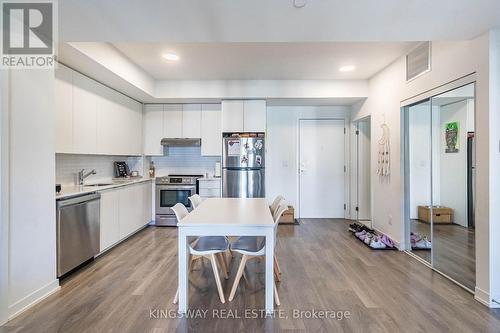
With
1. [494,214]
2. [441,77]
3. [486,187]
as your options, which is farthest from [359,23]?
[494,214]

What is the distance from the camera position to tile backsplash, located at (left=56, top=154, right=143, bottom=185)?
334cm

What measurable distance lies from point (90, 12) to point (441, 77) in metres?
3.34

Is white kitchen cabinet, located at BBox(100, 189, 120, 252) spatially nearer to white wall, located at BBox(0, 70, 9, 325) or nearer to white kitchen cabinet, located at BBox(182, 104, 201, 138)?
white wall, located at BBox(0, 70, 9, 325)

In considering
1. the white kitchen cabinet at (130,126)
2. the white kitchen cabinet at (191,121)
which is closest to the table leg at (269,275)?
the white kitchen cabinet at (130,126)

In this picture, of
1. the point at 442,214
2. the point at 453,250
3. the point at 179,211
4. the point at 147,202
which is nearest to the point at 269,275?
the point at 179,211

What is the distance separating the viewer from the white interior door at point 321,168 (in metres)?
5.42

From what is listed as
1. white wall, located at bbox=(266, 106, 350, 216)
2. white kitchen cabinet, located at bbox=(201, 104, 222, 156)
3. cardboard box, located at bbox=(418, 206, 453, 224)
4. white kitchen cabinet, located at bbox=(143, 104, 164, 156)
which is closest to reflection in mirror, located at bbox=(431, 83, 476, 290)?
cardboard box, located at bbox=(418, 206, 453, 224)

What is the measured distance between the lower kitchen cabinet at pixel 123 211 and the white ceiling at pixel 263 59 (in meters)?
1.87

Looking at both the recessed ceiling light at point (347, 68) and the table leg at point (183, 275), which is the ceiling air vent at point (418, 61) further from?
the table leg at point (183, 275)

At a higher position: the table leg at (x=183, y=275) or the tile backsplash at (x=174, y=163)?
the tile backsplash at (x=174, y=163)

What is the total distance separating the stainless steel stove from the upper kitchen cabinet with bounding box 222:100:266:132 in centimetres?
119

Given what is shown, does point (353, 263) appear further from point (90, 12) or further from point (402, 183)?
point (90, 12)

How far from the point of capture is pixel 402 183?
3498mm

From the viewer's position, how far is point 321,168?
5.44 meters
